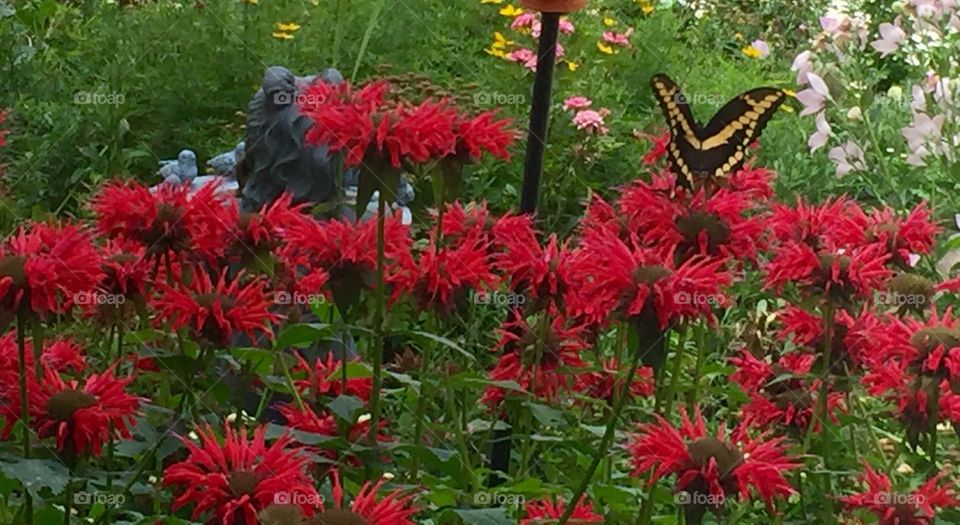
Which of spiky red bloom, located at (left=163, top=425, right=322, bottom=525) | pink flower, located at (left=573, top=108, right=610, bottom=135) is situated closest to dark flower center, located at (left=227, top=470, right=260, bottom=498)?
spiky red bloom, located at (left=163, top=425, right=322, bottom=525)

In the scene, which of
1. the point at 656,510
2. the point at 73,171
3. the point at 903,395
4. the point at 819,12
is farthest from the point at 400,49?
the point at 903,395

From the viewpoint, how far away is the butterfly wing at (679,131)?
1525 millimetres

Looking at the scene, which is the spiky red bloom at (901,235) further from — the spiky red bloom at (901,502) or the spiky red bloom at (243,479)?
the spiky red bloom at (243,479)

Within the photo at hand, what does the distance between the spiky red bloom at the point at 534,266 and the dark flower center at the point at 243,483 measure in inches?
17.3

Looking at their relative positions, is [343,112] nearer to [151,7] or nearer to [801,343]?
[801,343]

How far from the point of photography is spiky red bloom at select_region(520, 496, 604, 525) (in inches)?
54.0

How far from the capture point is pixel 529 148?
174cm

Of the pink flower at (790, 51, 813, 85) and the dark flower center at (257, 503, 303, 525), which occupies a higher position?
the pink flower at (790, 51, 813, 85)

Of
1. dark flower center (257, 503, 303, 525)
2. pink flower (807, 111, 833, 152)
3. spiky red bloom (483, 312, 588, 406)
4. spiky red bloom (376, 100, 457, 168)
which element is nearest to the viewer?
dark flower center (257, 503, 303, 525)

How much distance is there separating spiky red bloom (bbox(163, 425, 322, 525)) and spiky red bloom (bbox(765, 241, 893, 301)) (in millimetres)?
627

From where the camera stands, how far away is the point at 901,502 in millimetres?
1498

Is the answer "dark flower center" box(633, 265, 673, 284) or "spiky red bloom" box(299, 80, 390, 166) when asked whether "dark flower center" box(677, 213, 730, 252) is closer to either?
"dark flower center" box(633, 265, 673, 284)

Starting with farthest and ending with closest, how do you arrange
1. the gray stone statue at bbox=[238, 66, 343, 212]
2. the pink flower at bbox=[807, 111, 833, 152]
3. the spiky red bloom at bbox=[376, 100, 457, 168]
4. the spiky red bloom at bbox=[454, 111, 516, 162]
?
1. the pink flower at bbox=[807, 111, 833, 152]
2. the gray stone statue at bbox=[238, 66, 343, 212]
3. the spiky red bloom at bbox=[454, 111, 516, 162]
4. the spiky red bloom at bbox=[376, 100, 457, 168]

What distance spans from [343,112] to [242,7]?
10.2ft
